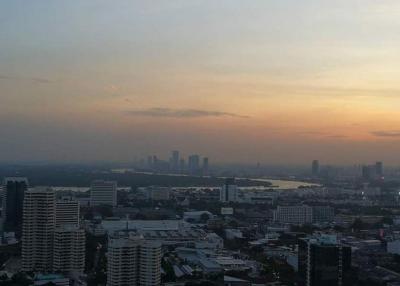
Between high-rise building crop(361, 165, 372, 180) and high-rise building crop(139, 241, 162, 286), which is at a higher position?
high-rise building crop(361, 165, 372, 180)

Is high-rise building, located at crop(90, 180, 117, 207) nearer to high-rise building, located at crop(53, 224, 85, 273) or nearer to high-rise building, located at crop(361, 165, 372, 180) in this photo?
high-rise building, located at crop(53, 224, 85, 273)

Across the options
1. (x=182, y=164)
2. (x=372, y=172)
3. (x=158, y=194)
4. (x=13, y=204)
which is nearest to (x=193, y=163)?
(x=182, y=164)

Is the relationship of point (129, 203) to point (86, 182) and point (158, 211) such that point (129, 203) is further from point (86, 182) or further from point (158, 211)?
point (86, 182)

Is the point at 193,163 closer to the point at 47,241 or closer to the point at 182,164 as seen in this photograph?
the point at 182,164

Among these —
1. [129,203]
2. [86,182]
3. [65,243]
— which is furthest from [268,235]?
[86,182]

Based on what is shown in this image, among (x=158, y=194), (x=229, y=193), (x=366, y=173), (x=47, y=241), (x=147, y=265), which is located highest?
(x=366, y=173)

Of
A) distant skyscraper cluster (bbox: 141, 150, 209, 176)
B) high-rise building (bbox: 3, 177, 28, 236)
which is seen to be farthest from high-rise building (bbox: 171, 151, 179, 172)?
high-rise building (bbox: 3, 177, 28, 236)

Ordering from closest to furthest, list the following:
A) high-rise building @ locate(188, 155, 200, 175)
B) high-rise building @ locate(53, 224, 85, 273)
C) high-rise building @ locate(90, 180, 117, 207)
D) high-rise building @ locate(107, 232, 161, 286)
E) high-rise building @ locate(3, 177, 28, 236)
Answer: high-rise building @ locate(107, 232, 161, 286) → high-rise building @ locate(53, 224, 85, 273) → high-rise building @ locate(3, 177, 28, 236) → high-rise building @ locate(90, 180, 117, 207) → high-rise building @ locate(188, 155, 200, 175)
